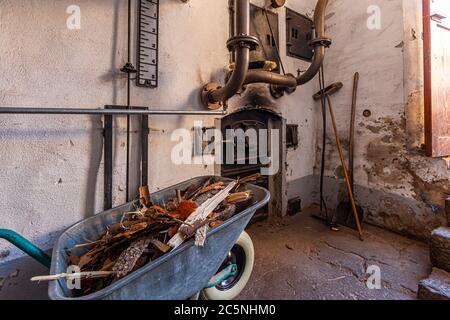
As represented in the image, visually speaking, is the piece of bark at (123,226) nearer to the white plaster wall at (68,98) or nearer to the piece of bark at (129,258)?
the piece of bark at (129,258)

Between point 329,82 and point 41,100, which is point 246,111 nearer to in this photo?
point 329,82

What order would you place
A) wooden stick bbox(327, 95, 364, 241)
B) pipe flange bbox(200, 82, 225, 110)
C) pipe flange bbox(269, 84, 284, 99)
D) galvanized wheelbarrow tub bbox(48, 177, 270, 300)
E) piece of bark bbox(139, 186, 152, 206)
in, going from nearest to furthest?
galvanized wheelbarrow tub bbox(48, 177, 270, 300), piece of bark bbox(139, 186, 152, 206), pipe flange bbox(200, 82, 225, 110), wooden stick bbox(327, 95, 364, 241), pipe flange bbox(269, 84, 284, 99)

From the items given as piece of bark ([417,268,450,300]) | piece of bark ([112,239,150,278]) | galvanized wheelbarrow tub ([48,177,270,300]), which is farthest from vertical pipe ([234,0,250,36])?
piece of bark ([417,268,450,300])

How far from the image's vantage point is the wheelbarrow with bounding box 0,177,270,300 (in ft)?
2.32

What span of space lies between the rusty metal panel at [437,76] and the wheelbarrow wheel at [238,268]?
1.75 meters

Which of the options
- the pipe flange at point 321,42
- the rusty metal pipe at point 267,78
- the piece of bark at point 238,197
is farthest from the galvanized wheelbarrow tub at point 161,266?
the pipe flange at point 321,42

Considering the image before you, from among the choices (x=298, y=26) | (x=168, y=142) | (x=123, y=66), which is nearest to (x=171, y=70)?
(x=123, y=66)

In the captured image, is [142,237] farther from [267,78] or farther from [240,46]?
[267,78]

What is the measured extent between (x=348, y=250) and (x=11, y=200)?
235 centimetres

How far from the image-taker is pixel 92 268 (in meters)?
0.92

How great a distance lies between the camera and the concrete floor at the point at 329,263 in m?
1.40

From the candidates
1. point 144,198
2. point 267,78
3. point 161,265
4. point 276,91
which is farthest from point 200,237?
point 276,91

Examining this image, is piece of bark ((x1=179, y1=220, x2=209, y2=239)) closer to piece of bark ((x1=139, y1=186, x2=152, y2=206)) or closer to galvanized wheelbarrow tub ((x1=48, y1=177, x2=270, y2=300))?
galvanized wheelbarrow tub ((x1=48, y1=177, x2=270, y2=300))

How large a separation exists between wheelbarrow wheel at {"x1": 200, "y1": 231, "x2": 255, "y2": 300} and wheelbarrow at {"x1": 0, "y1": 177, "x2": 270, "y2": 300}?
0.01 meters
